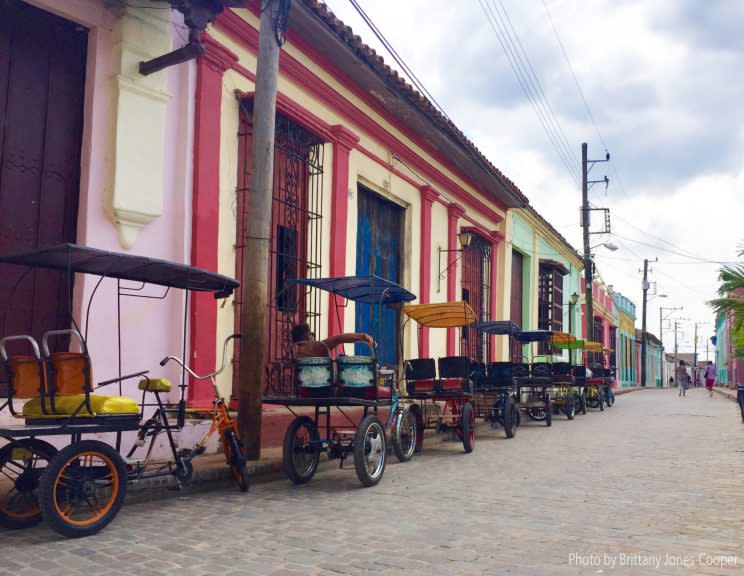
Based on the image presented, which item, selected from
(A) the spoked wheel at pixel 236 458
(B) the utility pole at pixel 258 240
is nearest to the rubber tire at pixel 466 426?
(B) the utility pole at pixel 258 240

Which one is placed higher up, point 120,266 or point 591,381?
point 120,266

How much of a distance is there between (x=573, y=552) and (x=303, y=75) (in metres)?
7.45

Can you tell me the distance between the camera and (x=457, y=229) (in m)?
15.6

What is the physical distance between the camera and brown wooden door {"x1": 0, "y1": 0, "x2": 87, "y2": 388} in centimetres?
631

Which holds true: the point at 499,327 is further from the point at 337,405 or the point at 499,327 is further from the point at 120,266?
the point at 120,266

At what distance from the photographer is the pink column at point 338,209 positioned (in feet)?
34.6

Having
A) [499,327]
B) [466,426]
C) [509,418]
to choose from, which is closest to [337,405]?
[466,426]

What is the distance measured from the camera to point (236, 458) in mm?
6160

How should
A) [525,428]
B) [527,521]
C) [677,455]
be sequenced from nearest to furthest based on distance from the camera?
[527,521]
[677,455]
[525,428]

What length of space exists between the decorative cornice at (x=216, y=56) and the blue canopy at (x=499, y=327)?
6.60 m

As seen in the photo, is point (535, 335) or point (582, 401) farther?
point (582, 401)

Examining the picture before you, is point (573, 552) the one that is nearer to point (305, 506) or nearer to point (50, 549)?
point (305, 506)

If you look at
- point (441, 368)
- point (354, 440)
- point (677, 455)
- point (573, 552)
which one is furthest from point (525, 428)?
point (573, 552)

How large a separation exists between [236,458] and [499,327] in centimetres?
798
